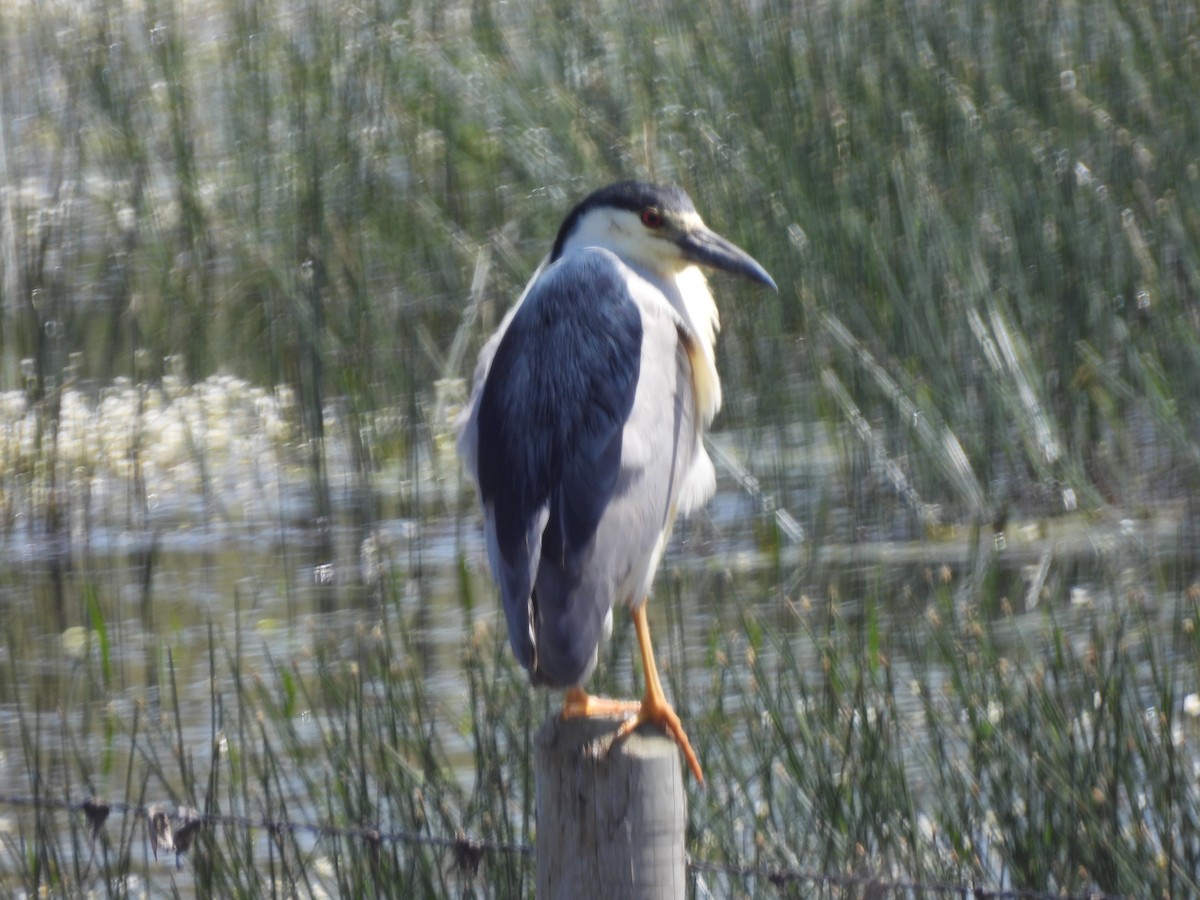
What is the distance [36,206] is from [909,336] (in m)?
2.73

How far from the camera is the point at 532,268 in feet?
16.1

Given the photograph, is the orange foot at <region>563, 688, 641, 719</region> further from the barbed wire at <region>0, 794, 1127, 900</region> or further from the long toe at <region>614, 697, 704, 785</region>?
the barbed wire at <region>0, 794, 1127, 900</region>

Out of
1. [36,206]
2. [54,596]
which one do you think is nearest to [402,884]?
[54,596]

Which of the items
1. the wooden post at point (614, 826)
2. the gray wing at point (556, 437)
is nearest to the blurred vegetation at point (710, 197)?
the gray wing at point (556, 437)

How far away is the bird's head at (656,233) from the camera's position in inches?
108

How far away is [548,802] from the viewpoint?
1850mm

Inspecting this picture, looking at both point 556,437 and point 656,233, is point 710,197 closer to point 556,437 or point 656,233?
point 656,233

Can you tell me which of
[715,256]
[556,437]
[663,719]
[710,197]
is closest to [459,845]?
[663,719]

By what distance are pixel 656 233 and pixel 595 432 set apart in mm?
570

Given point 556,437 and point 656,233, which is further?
point 656,233

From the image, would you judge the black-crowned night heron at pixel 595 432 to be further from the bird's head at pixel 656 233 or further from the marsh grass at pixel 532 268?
the marsh grass at pixel 532 268

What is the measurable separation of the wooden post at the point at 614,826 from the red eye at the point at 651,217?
1.12 metres

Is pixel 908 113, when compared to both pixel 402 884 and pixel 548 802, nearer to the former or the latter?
pixel 402 884

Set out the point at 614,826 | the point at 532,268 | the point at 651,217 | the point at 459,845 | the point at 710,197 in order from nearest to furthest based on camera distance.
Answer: the point at 614,826 < the point at 459,845 < the point at 651,217 < the point at 710,197 < the point at 532,268
